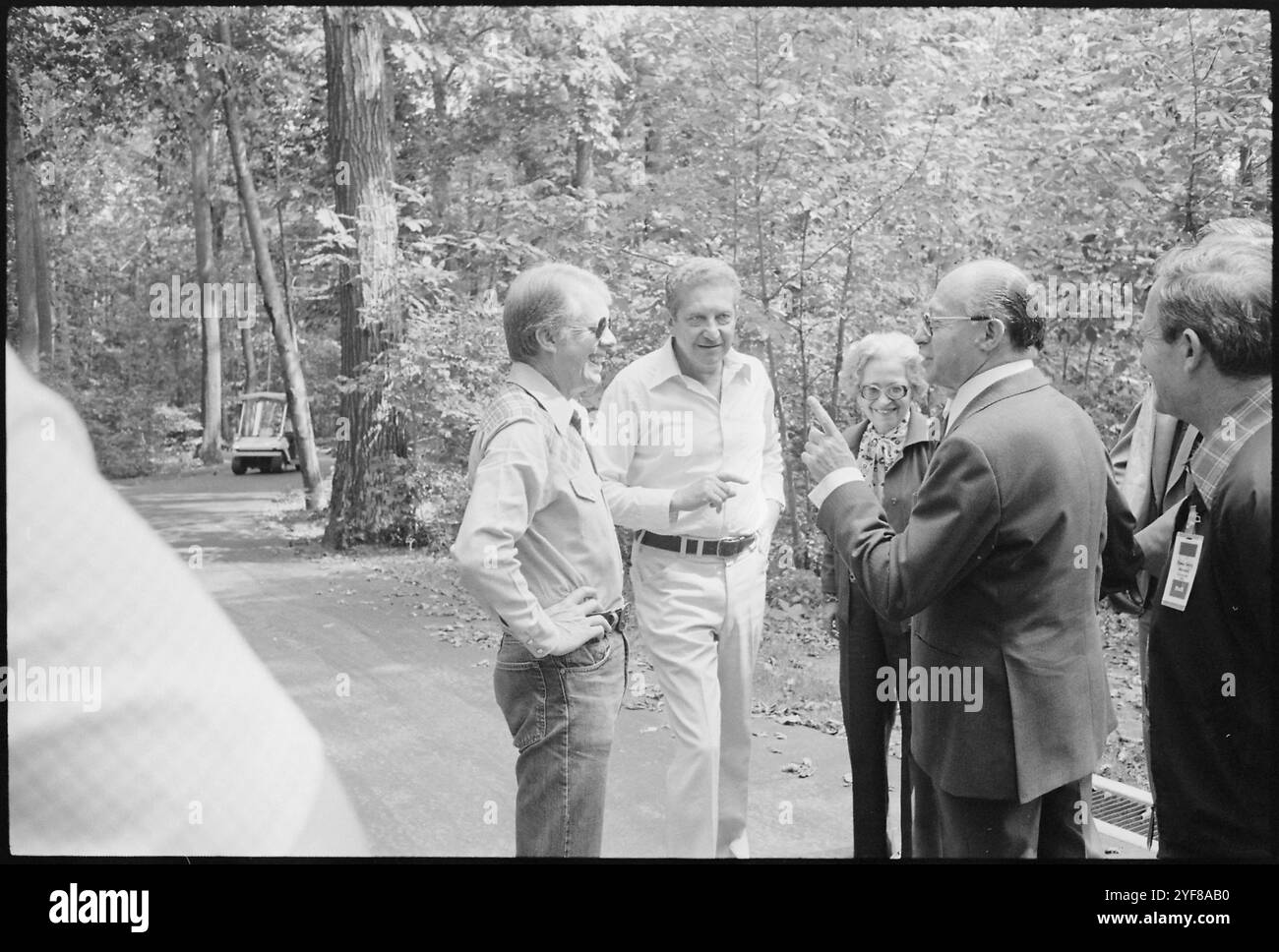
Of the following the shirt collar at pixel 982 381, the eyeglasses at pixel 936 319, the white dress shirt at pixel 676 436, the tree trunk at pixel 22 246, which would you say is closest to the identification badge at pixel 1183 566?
the shirt collar at pixel 982 381

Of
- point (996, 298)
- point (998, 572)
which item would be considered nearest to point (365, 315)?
point (996, 298)

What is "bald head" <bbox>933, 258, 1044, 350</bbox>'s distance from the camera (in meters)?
2.47

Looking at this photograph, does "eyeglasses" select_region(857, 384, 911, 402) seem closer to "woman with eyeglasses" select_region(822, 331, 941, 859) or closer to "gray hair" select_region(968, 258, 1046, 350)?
"woman with eyeglasses" select_region(822, 331, 941, 859)

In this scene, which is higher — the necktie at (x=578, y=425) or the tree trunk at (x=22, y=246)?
the tree trunk at (x=22, y=246)

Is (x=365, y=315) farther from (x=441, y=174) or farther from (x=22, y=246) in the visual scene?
(x=22, y=246)

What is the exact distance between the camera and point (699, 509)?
3.14 metres

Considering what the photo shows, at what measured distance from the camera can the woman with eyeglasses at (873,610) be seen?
10.3 ft

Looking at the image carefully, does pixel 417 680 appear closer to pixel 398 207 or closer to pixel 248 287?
pixel 248 287

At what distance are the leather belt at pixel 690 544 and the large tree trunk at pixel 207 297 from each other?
1.28m

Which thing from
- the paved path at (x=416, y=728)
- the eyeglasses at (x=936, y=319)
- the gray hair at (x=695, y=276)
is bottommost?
the paved path at (x=416, y=728)

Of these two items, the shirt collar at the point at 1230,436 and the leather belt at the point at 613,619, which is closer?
the shirt collar at the point at 1230,436

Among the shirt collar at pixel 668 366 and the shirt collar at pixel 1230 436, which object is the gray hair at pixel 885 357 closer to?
the shirt collar at pixel 668 366

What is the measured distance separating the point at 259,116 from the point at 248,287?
1.34 m
